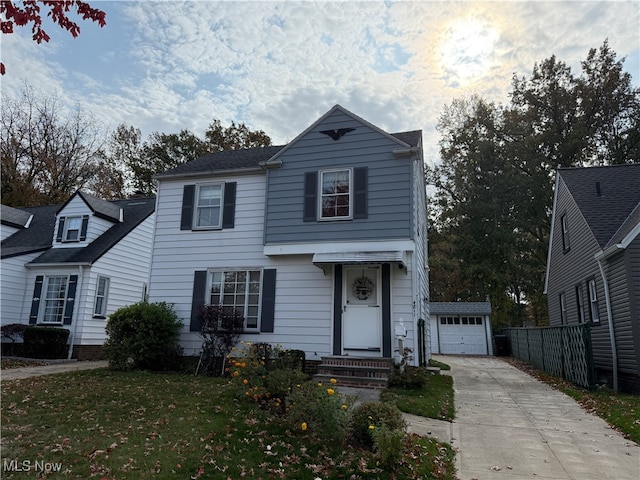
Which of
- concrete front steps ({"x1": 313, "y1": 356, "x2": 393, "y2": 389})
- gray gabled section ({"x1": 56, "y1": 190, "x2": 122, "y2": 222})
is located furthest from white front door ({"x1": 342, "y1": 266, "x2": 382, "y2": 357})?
gray gabled section ({"x1": 56, "y1": 190, "x2": 122, "y2": 222})

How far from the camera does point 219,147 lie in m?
30.6

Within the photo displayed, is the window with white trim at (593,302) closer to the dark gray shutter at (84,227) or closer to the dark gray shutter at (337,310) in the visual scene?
the dark gray shutter at (337,310)

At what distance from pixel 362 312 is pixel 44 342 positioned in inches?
447

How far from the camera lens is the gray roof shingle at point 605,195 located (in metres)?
11.8

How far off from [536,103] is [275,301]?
2642 cm

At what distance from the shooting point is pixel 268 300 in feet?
36.2

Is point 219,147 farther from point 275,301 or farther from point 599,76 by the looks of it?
point 599,76

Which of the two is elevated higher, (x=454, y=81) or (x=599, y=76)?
(x=599, y=76)

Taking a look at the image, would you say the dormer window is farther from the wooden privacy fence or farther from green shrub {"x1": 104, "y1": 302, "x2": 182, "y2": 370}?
the wooden privacy fence

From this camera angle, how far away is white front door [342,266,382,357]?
1018cm

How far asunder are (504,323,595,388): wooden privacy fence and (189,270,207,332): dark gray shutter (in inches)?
382

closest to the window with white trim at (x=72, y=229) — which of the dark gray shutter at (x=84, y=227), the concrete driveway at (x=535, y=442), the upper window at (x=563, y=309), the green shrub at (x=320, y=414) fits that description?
the dark gray shutter at (x=84, y=227)

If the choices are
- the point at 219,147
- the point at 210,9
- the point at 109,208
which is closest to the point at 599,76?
the point at 219,147

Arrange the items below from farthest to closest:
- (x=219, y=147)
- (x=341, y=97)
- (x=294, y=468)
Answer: (x=219, y=147)
(x=341, y=97)
(x=294, y=468)
